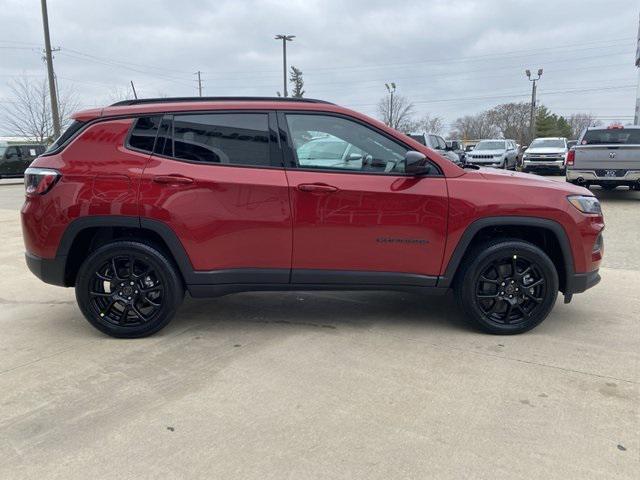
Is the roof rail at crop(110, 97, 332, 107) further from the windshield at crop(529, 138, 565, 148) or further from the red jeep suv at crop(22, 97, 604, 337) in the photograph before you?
the windshield at crop(529, 138, 565, 148)

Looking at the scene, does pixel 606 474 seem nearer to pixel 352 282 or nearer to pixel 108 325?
pixel 352 282

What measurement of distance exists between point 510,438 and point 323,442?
3.14 feet

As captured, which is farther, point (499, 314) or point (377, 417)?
point (499, 314)

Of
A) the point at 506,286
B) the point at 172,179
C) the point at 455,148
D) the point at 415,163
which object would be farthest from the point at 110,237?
the point at 455,148

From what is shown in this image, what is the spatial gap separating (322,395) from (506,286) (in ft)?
5.84

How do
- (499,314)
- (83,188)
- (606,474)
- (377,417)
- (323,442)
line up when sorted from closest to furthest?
1. (606,474)
2. (323,442)
3. (377,417)
4. (83,188)
5. (499,314)

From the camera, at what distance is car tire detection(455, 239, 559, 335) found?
12.8ft

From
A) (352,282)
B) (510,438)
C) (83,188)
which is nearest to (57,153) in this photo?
(83,188)

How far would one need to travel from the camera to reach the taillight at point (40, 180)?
3760 millimetres

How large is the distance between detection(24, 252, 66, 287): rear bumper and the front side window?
197 cm

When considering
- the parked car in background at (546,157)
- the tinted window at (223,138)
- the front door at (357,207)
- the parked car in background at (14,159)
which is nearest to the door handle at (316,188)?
the front door at (357,207)

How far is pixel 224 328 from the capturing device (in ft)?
13.8

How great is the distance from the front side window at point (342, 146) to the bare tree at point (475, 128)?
78074mm

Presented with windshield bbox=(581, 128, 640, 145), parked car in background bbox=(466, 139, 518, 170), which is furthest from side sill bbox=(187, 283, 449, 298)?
parked car in background bbox=(466, 139, 518, 170)
